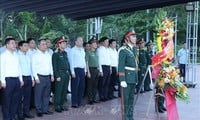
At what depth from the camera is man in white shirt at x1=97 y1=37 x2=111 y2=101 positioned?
37.9 feet

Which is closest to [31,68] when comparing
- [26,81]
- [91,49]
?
[26,81]

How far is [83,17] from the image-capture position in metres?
13.7

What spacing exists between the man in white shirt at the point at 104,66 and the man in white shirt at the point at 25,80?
9.67ft

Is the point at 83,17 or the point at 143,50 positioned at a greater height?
the point at 83,17

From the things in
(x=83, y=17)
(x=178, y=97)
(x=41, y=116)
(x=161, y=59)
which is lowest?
(x=41, y=116)

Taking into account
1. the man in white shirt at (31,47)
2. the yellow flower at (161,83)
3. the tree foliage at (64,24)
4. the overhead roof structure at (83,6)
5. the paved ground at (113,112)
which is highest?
the tree foliage at (64,24)

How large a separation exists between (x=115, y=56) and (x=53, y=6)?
230 cm

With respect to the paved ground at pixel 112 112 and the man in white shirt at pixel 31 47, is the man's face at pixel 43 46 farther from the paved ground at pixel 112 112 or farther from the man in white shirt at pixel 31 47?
the paved ground at pixel 112 112

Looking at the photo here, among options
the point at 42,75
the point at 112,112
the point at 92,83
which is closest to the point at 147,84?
the point at 92,83

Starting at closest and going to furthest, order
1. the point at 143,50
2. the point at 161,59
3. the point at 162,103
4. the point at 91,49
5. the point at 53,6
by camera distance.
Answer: the point at 161,59 < the point at 162,103 < the point at 91,49 < the point at 53,6 < the point at 143,50

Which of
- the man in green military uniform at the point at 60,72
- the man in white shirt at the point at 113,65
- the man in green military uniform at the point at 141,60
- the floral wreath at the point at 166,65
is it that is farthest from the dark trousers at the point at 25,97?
the man in green military uniform at the point at 141,60

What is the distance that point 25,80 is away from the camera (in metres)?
8.81

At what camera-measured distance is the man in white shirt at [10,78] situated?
808 centimetres

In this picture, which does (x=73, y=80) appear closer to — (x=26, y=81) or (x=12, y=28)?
(x=26, y=81)
